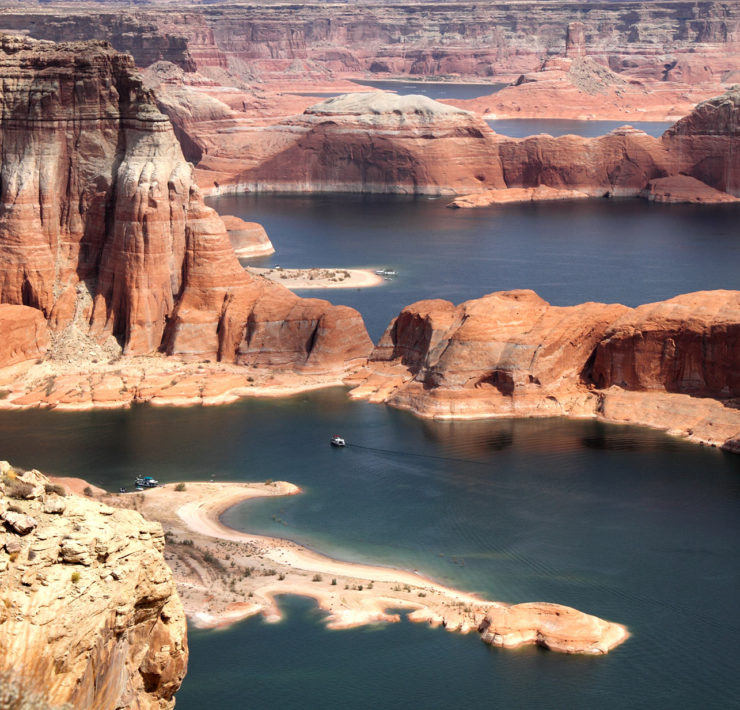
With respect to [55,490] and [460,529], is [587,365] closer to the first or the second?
[460,529]

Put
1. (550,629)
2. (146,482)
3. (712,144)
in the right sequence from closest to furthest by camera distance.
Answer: (550,629) < (146,482) < (712,144)

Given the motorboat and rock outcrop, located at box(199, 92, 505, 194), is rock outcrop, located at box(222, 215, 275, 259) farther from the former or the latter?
the motorboat

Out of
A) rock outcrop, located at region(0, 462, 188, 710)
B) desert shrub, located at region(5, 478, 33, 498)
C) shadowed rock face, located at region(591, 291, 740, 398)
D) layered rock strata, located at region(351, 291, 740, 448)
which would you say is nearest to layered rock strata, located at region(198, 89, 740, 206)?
layered rock strata, located at region(351, 291, 740, 448)

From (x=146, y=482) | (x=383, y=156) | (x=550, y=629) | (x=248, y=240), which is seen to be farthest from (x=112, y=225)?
(x=383, y=156)

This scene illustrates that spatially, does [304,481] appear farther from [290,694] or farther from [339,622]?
[290,694]

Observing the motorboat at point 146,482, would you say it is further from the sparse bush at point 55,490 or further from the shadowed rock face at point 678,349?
the sparse bush at point 55,490

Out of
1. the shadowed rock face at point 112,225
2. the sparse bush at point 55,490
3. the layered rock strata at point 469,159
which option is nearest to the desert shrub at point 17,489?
the sparse bush at point 55,490
